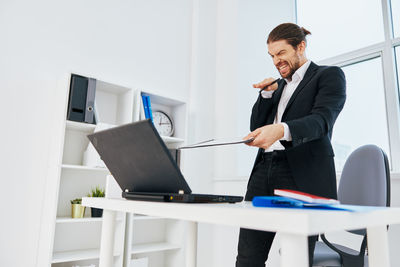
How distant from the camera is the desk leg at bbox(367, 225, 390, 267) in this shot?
768 mm

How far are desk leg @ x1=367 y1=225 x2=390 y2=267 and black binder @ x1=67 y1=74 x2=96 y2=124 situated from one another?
183cm

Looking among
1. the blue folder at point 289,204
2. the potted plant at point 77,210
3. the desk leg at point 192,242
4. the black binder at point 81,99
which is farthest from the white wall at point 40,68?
the blue folder at point 289,204

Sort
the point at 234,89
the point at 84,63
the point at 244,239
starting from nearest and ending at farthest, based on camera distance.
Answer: the point at 244,239 → the point at 84,63 → the point at 234,89

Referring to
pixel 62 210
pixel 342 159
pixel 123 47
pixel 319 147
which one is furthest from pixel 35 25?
pixel 342 159

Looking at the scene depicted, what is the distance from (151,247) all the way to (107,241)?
143 cm

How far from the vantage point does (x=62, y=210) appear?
7.17ft

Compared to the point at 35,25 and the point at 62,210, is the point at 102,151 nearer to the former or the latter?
the point at 62,210

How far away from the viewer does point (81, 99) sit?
209 cm

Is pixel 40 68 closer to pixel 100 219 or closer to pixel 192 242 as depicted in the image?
pixel 100 219

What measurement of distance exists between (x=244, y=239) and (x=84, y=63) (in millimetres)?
1900

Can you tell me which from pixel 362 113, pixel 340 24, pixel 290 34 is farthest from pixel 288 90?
pixel 340 24

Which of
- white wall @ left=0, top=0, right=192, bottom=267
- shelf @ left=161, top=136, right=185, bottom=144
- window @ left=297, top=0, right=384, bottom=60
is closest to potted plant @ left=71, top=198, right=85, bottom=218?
white wall @ left=0, top=0, right=192, bottom=267

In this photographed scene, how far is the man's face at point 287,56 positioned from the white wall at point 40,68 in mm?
1423

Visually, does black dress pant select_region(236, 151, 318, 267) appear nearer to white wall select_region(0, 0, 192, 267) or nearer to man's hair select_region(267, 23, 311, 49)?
man's hair select_region(267, 23, 311, 49)
